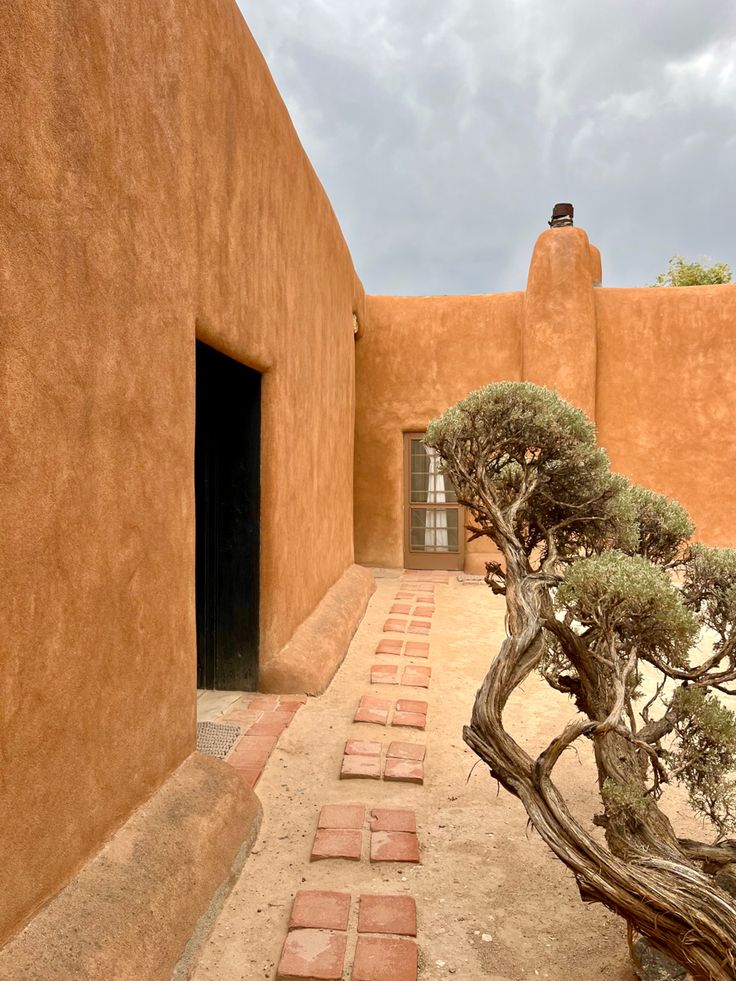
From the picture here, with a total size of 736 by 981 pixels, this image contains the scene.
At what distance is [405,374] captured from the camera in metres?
10.7

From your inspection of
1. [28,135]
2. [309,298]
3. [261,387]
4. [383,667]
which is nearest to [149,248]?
[28,135]

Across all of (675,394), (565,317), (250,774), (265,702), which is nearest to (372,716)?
(265,702)

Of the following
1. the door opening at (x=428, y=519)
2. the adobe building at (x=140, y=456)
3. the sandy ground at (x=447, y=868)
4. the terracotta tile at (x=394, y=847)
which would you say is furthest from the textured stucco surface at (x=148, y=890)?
the door opening at (x=428, y=519)

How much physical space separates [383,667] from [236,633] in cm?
153

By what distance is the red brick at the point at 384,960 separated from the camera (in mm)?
2510

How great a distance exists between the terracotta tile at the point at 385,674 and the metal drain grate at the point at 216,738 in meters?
1.52

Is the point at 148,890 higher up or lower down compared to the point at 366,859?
higher up

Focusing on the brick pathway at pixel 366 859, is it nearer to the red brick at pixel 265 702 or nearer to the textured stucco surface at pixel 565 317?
the red brick at pixel 265 702

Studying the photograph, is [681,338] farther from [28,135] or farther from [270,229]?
[28,135]

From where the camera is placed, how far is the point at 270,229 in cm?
493

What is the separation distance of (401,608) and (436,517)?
2.86m

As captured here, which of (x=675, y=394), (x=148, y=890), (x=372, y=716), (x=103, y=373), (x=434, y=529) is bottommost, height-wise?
(x=372, y=716)

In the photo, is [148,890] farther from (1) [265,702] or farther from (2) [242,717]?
(1) [265,702]

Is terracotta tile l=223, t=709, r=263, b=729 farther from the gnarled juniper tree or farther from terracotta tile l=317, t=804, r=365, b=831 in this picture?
the gnarled juniper tree
